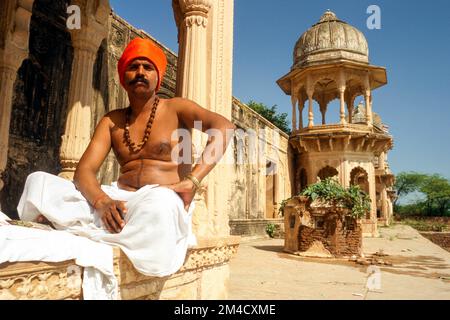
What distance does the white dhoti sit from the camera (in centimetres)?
150

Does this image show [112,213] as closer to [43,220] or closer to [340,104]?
[43,220]

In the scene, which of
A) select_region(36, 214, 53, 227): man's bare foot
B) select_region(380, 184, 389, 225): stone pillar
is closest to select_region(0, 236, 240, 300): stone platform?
select_region(36, 214, 53, 227): man's bare foot

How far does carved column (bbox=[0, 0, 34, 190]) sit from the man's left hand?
16.2 ft

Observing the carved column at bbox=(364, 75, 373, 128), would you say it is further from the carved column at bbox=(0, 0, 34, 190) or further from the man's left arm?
the man's left arm

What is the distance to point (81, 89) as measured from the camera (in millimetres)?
5750

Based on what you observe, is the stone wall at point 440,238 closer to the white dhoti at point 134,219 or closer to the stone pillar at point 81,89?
the stone pillar at point 81,89

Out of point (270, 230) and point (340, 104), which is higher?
point (340, 104)

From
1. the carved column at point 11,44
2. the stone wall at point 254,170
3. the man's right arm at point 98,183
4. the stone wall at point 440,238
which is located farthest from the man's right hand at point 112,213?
the stone wall at point 440,238

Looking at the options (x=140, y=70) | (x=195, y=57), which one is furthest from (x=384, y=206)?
(x=140, y=70)

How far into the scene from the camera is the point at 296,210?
29.4 ft

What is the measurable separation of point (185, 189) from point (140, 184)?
1.11 ft

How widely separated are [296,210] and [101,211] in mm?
7753
